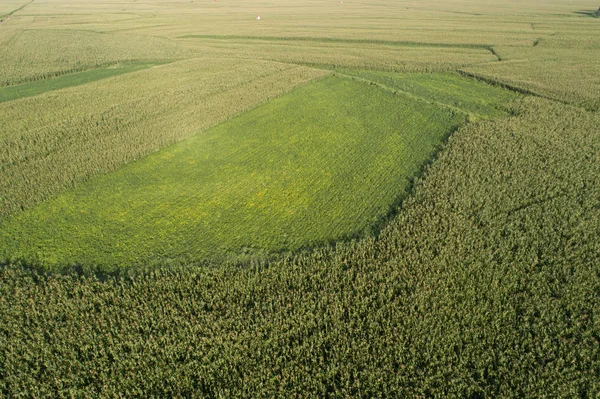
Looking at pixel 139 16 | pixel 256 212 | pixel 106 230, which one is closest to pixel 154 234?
pixel 106 230

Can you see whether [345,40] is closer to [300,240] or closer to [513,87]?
[513,87]

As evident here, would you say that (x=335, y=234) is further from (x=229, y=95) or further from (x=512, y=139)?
(x=229, y=95)

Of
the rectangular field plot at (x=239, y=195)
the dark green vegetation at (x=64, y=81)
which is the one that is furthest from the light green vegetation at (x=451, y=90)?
the dark green vegetation at (x=64, y=81)

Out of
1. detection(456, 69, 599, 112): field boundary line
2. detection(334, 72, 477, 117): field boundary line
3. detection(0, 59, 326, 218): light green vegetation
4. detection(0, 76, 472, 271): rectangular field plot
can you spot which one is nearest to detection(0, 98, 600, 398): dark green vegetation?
detection(0, 76, 472, 271): rectangular field plot

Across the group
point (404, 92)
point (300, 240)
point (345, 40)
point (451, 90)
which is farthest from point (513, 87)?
point (345, 40)

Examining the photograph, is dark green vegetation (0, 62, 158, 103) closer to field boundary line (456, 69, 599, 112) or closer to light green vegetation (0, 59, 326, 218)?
light green vegetation (0, 59, 326, 218)
